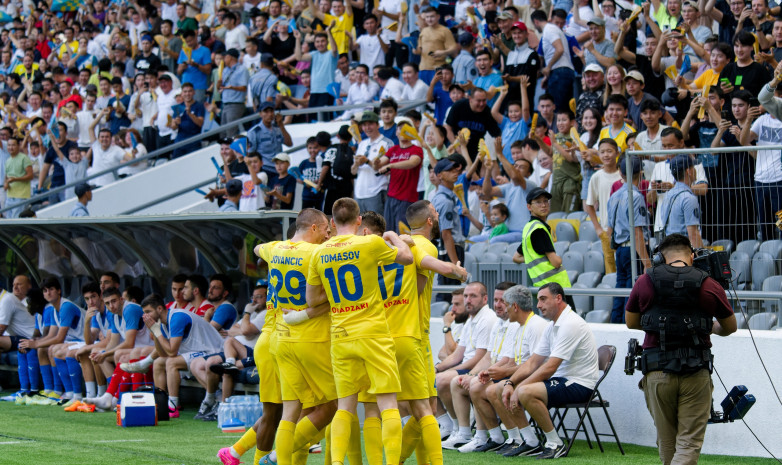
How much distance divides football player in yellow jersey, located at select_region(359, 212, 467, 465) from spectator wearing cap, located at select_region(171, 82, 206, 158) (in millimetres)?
12830

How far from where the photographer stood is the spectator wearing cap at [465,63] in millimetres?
16984

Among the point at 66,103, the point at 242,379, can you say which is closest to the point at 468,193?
the point at 242,379

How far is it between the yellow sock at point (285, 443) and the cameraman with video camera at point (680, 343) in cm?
255

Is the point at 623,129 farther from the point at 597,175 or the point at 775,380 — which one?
the point at 775,380

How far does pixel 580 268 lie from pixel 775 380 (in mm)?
3239

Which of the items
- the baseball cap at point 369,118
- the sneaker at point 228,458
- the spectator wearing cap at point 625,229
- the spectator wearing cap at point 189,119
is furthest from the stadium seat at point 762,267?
the spectator wearing cap at point 189,119

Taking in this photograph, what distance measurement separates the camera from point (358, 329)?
769 cm

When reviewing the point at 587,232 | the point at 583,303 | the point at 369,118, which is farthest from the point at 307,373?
the point at 369,118

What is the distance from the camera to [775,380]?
9383 mm

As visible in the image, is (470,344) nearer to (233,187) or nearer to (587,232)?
(587,232)

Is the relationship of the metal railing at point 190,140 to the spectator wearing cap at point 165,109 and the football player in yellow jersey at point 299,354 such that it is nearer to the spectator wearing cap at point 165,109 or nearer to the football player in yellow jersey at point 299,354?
the spectator wearing cap at point 165,109

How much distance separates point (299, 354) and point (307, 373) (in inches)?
6.5

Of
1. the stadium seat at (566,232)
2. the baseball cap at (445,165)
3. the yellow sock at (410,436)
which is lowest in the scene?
the yellow sock at (410,436)

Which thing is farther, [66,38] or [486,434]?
[66,38]
